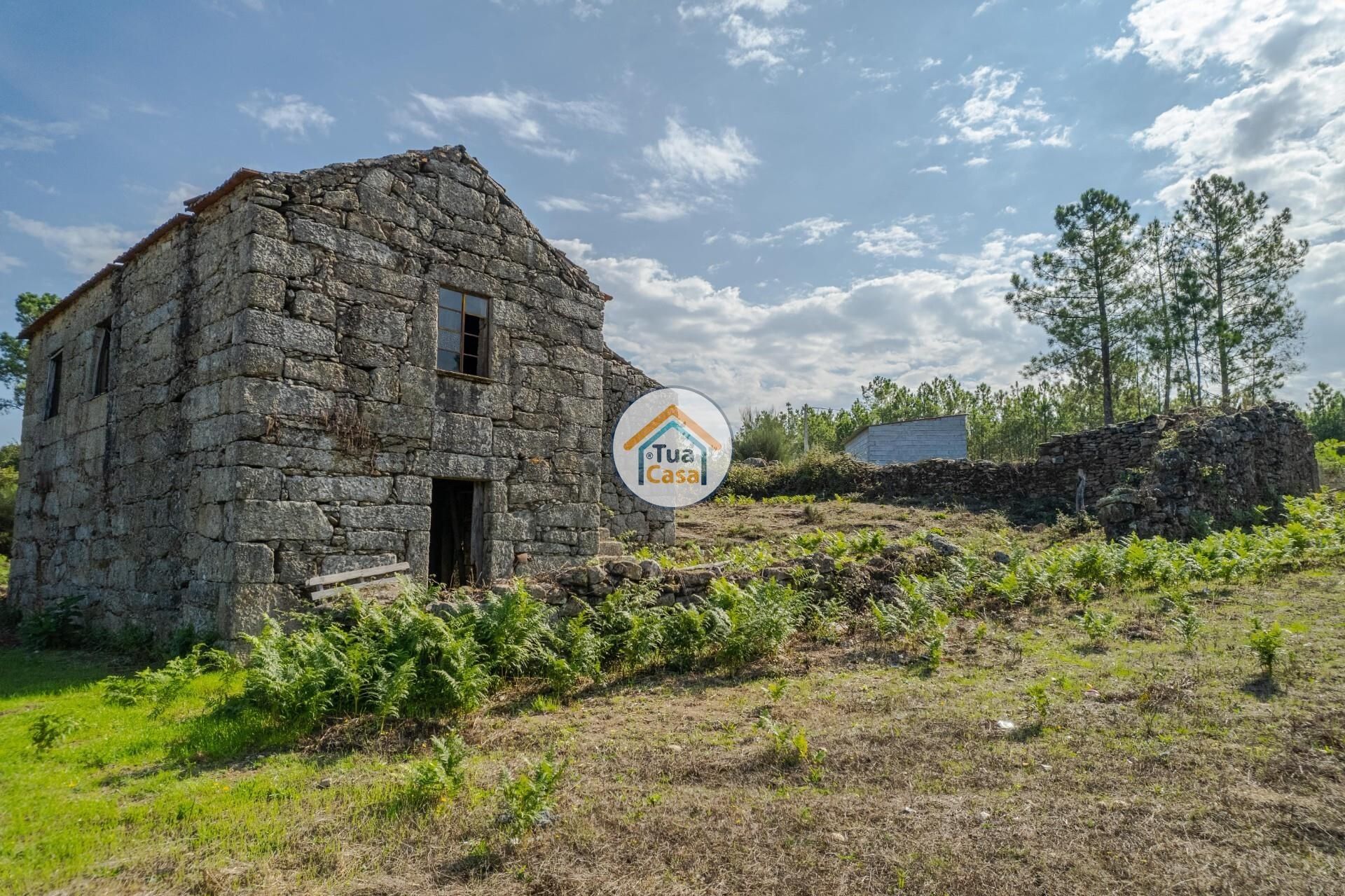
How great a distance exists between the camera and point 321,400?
8500 mm

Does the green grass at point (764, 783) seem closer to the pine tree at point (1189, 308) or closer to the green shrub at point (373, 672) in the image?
the green shrub at point (373, 672)

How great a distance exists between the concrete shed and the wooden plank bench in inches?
820

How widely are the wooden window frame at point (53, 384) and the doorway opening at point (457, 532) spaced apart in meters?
7.31

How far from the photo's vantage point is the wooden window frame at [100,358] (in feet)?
36.7

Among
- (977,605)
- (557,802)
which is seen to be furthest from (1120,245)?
(557,802)

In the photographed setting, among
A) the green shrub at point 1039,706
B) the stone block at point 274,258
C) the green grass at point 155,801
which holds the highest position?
the stone block at point 274,258

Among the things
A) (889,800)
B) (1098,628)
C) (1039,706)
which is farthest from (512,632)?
(1098,628)

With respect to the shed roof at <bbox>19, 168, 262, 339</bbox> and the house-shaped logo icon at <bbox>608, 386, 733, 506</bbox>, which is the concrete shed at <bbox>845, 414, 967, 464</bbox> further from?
the shed roof at <bbox>19, 168, 262, 339</bbox>

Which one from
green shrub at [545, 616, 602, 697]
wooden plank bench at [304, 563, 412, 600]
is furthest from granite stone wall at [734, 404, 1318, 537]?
wooden plank bench at [304, 563, 412, 600]

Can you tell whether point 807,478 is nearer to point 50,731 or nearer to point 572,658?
point 572,658

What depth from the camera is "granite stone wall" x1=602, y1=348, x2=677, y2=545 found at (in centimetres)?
1424

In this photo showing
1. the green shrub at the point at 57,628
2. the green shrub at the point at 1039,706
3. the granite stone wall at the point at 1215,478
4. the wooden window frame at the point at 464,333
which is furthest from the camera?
the granite stone wall at the point at 1215,478

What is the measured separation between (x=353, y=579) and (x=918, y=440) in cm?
2237

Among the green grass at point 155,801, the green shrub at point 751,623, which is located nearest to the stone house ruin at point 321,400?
the green grass at point 155,801
